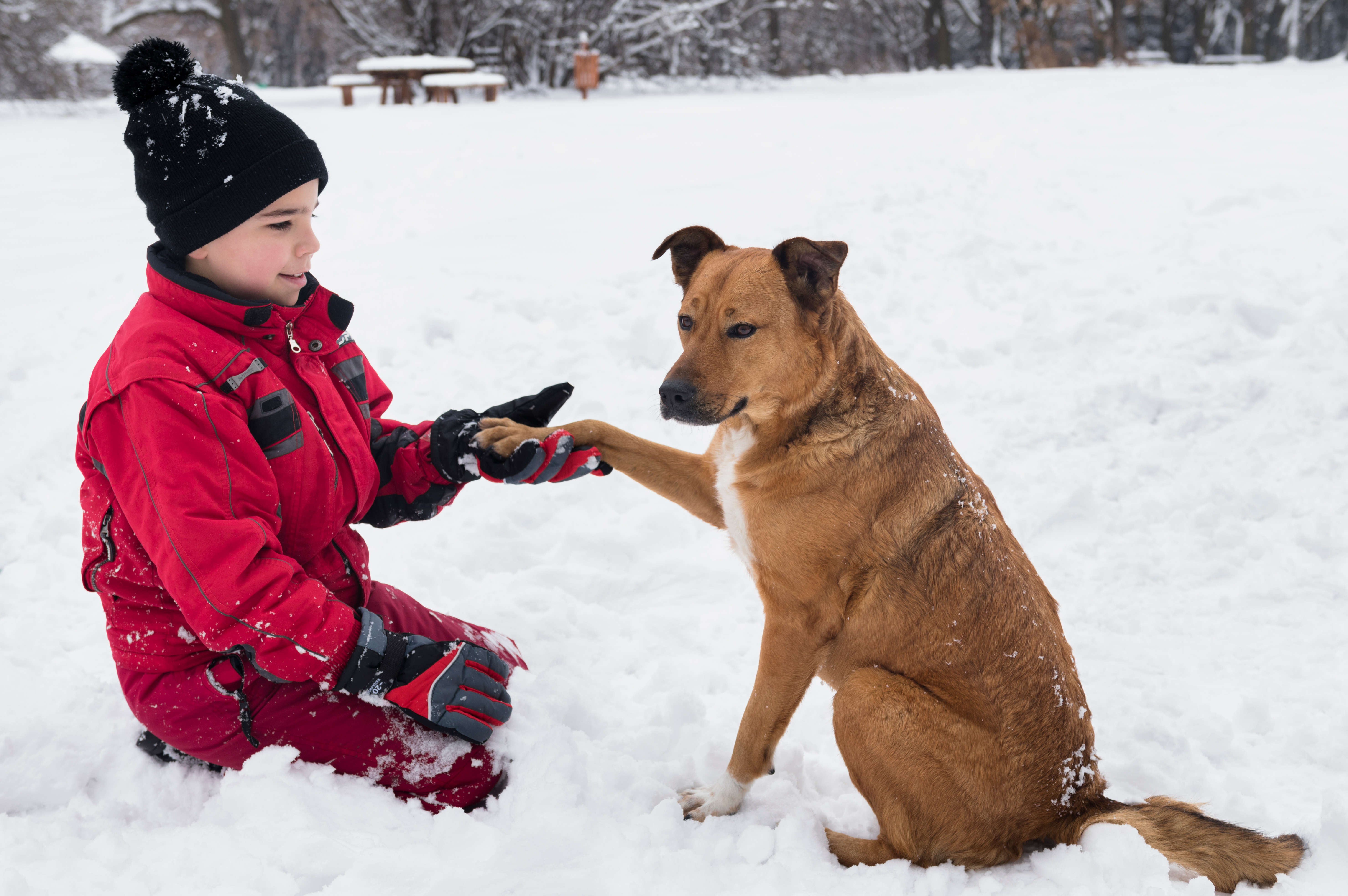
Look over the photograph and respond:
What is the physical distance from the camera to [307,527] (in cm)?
237

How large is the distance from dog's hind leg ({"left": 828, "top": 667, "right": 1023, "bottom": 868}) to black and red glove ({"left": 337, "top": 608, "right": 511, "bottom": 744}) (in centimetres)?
102

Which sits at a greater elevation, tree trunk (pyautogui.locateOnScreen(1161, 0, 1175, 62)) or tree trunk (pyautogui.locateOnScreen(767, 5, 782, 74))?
tree trunk (pyautogui.locateOnScreen(1161, 0, 1175, 62))

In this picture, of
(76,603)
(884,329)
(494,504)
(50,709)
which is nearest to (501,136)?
(884,329)

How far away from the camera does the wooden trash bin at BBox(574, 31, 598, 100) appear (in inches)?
599

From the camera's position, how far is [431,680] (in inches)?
90.4

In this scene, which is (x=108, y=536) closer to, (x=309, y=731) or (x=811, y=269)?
(x=309, y=731)

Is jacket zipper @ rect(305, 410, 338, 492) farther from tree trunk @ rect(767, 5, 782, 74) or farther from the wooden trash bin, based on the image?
tree trunk @ rect(767, 5, 782, 74)

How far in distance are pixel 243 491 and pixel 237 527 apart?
0.11 m

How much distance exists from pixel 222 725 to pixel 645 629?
5.38 feet

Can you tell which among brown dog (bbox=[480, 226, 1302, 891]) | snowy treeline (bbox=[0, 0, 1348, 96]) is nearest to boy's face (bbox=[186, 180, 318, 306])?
brown dog (bbox=[480, 226, 1302, 891])

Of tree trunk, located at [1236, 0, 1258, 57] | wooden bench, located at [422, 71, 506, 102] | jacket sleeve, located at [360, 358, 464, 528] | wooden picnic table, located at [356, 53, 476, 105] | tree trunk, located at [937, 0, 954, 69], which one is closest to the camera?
jacket sleeve, located at [360, 358, 464, 528]

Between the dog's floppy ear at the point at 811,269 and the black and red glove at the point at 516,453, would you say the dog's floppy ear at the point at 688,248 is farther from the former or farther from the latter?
the black and red glove at the point at 516,453

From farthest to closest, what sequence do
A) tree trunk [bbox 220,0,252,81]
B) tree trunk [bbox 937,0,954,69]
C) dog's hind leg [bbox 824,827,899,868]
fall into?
tree trunk [bbox 937,0,954,69], tree trunk [bbox 220,0,252,81], dog's hind leg [bbox 824,827,899,868]

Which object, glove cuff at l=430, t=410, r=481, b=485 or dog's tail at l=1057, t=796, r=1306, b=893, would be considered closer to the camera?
dog's tail at l=1057, t=796, r=1306, b=893
